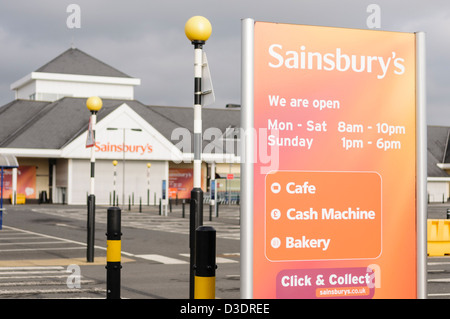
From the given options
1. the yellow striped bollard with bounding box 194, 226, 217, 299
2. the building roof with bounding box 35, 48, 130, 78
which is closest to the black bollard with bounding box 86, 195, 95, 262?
the yellow striped bollard with bounding box 194, 226, 217, 299

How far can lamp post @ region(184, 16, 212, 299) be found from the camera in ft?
25.0

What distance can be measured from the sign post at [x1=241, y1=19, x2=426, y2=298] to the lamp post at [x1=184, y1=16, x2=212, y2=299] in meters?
2.94

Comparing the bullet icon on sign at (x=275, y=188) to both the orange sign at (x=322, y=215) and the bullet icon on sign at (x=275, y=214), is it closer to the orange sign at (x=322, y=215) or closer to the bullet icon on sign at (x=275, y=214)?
Result: the orange sign at (x=322, y=215)

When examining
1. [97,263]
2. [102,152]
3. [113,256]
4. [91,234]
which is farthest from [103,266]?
[102,152]

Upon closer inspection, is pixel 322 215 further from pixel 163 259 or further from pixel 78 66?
pixel 78 66

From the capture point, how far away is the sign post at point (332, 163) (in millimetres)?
4520

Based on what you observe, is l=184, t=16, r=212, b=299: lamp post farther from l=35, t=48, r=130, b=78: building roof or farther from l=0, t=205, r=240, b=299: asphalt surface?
l=35, t=48, r=130, b=78: building roof

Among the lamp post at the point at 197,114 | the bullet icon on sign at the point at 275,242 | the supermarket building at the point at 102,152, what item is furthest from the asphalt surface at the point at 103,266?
the supermarket building at the point at 102,152

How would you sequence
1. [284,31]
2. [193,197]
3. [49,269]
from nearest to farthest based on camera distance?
[284,31] < [193,197] < [49,269]

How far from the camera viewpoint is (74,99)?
5831cm

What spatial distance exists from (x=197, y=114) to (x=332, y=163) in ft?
10.4
